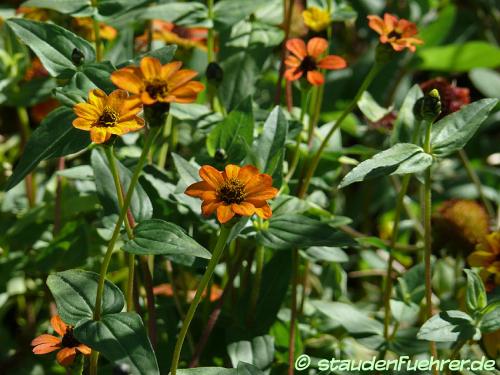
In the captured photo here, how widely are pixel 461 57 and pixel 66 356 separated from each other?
4.09 ft

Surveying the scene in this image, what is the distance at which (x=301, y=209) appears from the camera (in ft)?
3.32

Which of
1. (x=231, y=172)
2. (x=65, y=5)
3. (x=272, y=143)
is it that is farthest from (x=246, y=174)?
(x=65, y=5)

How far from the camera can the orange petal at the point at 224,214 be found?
2.33 feet

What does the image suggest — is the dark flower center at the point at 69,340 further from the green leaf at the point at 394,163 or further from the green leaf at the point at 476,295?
the green leaf at the point at 476,295

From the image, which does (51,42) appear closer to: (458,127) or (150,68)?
(150,68)

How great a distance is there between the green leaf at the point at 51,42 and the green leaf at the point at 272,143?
257mm

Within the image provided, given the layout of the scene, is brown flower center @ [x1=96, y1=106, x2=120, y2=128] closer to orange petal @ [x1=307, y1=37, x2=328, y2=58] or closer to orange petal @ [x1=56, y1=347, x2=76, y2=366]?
orange petal @ [x1=56, y1=347, x2=76, y2=366]

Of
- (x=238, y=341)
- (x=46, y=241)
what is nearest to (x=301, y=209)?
(x=238, y=341)

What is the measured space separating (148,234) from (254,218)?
0.21 meters

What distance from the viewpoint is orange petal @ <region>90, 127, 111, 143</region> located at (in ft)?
2.43

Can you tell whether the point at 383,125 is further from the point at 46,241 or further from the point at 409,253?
the point at 46,241

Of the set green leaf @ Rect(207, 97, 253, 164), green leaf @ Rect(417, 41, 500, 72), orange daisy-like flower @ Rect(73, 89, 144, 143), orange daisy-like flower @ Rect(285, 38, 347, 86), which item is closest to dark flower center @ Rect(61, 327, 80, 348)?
orange daisy-like flower @ Rect(73, 89, 144, 143)

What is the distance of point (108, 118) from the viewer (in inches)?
30.8

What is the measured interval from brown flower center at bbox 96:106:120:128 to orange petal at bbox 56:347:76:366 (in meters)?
0.24
